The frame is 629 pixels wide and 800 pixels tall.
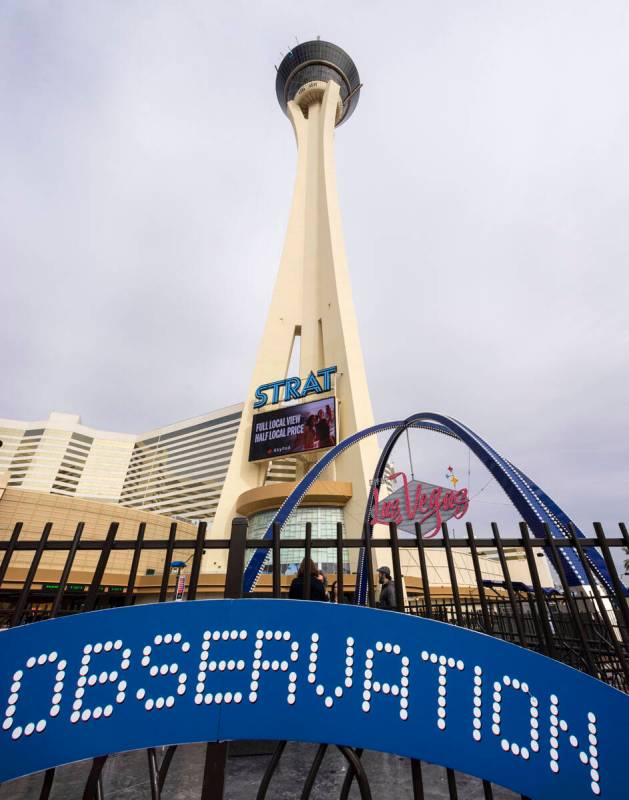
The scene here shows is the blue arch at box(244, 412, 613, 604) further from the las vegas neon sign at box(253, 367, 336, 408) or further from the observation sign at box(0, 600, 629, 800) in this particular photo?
the las vegas neon sign at box(253, 367, 336, 408)

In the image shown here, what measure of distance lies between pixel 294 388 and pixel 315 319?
8.67 meters

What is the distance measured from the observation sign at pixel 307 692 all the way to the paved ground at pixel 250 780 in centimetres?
191

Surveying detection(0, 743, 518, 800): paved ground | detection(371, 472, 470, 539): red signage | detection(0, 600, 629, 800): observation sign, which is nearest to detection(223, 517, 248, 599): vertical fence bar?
detection(0, 600, 629, 800): observation sign

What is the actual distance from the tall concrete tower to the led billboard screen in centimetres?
87

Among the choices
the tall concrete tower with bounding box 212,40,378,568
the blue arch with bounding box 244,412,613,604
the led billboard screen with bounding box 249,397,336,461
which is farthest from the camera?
the led billboard screen with bounding box 249,397,336,461

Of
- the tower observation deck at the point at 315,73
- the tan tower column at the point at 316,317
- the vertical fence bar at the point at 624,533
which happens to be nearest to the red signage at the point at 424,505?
the tan tower column at the point at 316,317

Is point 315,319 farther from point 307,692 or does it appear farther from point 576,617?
point 307,692

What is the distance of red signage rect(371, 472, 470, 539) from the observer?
16.3 m

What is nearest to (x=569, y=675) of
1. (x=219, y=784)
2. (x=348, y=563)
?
(x=219, y=784)

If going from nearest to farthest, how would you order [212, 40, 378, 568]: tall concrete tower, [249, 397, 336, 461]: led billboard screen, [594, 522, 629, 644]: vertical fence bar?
[594, 522, 629, 644]: vertical fence bar
[212, 40, 378, 568]: tall concrete tower
[249, 397, 336, 461]: led billboard screen

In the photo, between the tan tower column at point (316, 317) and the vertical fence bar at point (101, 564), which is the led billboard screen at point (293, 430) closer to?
the tan tower column at point (316, 317)

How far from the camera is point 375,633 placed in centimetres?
184

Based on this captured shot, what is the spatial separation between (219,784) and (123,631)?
3.20 ft

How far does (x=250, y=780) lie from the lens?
10.5 feet
